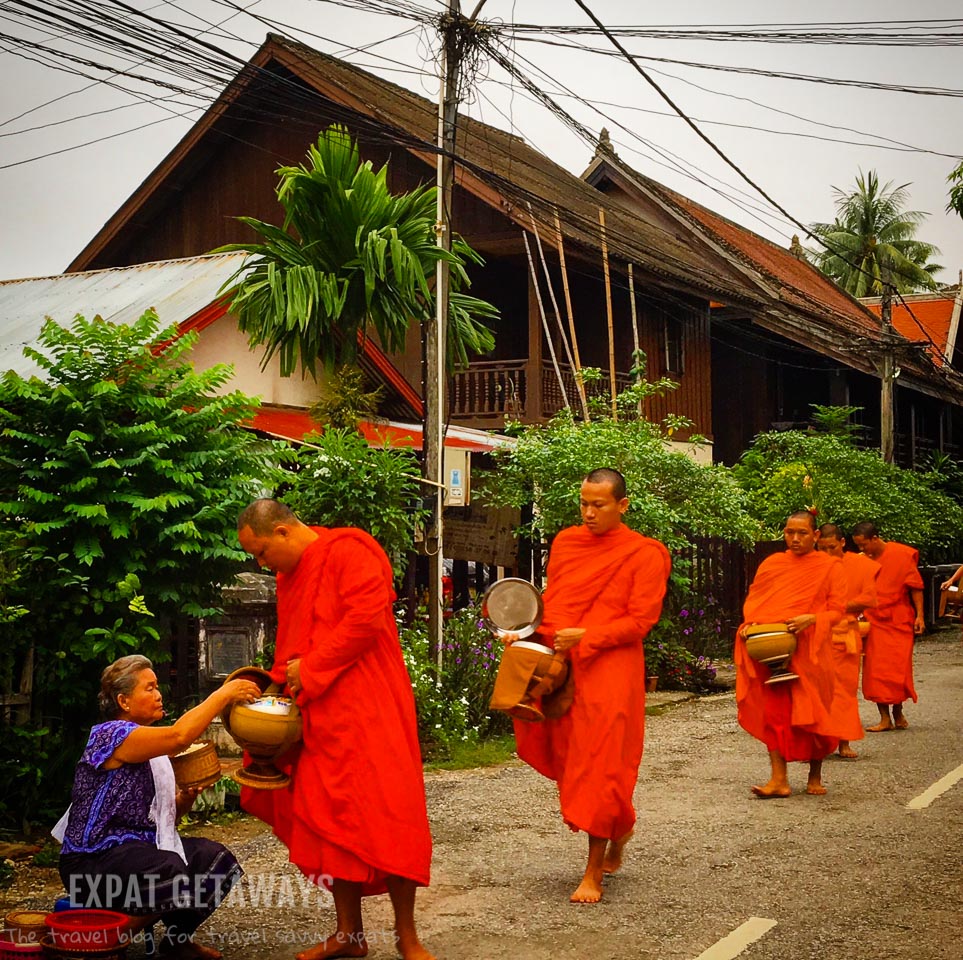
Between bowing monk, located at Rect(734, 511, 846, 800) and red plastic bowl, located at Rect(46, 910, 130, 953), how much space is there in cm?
476

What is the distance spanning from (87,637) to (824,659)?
14.5 feet

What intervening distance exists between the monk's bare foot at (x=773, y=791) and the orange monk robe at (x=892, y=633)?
3.34 m

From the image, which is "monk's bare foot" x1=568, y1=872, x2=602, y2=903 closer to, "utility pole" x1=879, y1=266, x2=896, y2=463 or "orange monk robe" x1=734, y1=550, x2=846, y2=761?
"orange monk robe" x1=734, y1=550, x2=846, y2=761

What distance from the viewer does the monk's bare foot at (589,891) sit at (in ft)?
18.1

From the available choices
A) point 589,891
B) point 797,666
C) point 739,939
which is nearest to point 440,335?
point 797,666

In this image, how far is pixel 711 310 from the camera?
2423cm

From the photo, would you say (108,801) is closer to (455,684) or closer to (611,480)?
(611,480)

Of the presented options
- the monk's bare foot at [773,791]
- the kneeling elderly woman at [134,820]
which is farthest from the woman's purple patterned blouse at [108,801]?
the monk's bare foot at [773,791]

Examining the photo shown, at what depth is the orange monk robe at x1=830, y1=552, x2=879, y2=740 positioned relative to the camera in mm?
8297

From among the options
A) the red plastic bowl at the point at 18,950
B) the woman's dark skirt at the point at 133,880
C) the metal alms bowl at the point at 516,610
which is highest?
the metal alms bowl at the point at 516,610

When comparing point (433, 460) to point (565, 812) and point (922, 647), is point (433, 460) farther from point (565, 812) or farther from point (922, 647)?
point (922, 647)

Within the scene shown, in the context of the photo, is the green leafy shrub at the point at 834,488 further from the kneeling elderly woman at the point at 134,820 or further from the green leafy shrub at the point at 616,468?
the kneeling elderly woman at the point at 134,820

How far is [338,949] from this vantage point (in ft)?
15.4

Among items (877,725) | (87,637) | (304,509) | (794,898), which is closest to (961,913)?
(794,898)
